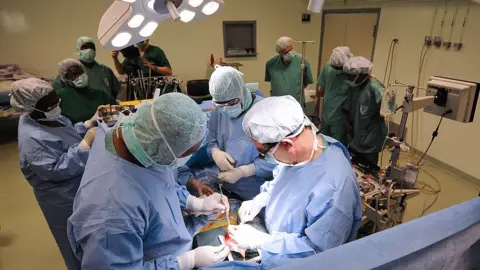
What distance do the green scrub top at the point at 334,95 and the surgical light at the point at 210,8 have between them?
2.25 metres

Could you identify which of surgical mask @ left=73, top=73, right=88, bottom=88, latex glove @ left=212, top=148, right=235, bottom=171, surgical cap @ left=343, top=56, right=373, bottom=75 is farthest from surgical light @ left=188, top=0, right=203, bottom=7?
surgical cap @ left=343, top=56, right=373, bottom=75

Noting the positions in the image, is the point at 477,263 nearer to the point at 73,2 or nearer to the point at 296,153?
the point at 296,153

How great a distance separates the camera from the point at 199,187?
1812 mm

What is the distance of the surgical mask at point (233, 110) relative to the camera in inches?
75.0

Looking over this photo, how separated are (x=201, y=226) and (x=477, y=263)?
3.84ft

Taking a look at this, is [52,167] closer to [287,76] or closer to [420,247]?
[420,247]

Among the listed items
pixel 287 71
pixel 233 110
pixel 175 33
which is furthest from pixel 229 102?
pixel 175 33

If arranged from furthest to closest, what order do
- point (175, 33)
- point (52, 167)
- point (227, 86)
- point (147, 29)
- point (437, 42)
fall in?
point (175, 33) < point (437, 42) < point (227, 86) < point (52, 167) < point (147, 29)

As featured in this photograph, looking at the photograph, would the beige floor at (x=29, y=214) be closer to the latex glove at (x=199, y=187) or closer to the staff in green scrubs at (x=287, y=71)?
the latex glove at (x=199, y=187)

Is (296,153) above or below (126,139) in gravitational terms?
below

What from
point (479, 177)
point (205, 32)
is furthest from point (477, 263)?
point (205, 32)

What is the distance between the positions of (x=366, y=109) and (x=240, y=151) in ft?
5.02

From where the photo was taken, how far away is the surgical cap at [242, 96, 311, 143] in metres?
1.18

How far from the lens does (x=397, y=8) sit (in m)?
4.02
